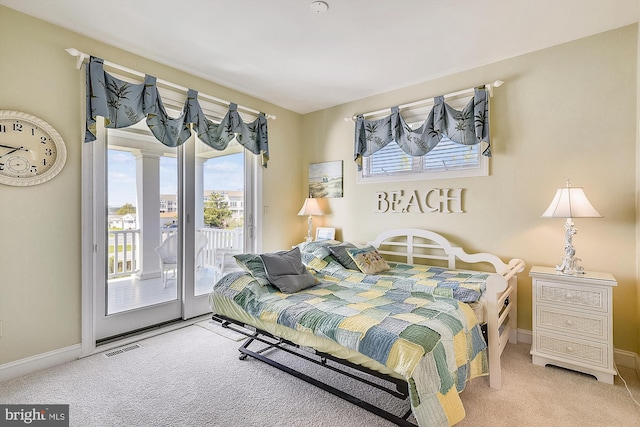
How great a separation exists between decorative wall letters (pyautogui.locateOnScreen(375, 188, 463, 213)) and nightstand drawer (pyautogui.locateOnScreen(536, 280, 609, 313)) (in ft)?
3.52

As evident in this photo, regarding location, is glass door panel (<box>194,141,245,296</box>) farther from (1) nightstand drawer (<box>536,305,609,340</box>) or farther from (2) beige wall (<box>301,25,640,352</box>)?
(1) nightstand drawer (<box>536,305,609,340</box>)

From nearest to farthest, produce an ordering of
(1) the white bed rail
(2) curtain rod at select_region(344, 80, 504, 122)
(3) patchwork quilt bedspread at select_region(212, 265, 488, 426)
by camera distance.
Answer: (3) patchwork quilt bedspread at select_region(212, 265, 488, 426), (1) the white bed rail, (2) curtain rod at select_region(344, 80, 504, 122)

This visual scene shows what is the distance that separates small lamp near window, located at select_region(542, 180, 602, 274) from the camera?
93.1 inches

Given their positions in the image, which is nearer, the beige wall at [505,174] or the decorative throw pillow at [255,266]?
the beige wall at [505,174]

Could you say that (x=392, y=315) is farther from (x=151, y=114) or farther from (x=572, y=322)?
(x=151, y=114)

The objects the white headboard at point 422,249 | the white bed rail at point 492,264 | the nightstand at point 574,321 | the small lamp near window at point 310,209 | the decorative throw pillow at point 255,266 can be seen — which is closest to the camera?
the white bed rail at point 492,264

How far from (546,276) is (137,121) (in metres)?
3.66

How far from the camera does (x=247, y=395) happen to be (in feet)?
6.84

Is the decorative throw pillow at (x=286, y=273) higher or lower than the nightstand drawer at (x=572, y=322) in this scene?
higher

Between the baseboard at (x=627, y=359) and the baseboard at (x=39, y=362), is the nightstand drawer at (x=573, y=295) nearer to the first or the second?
the baseboard at (x=627, y=359)

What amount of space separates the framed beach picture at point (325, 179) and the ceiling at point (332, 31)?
122 centimetres

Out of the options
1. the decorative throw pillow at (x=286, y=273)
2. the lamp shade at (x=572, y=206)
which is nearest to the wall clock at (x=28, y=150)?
the decorative throw pillow at (x=286, y=273)

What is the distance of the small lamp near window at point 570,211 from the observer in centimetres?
237

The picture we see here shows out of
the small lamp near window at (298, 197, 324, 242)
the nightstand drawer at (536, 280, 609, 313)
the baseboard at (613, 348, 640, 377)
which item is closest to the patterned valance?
the small lamp near window at (298, 197, 324, 242)
